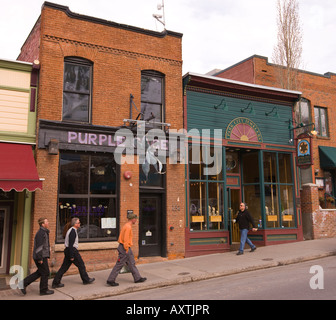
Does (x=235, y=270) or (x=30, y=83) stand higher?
(x=30, y=83)

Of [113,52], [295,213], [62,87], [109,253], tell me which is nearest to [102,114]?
[62,87]

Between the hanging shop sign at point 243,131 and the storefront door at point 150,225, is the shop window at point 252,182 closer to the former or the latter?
the hanging shop sign at point 243,131

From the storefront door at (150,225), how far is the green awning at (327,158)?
29.5 ft

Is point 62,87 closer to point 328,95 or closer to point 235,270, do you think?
point 235,270

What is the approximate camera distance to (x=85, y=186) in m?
11.6

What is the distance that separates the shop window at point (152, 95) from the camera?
1309 centimetres

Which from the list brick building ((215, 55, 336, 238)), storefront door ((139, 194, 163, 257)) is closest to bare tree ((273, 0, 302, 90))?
brick building ((215, 55, 336, 238))

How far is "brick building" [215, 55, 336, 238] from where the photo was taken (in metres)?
15.7

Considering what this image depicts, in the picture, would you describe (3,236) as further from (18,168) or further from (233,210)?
(233,210)

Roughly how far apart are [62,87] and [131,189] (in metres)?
4.05

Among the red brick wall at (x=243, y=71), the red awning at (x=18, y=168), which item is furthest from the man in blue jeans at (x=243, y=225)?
the red brick wall at (x=243, y=71)

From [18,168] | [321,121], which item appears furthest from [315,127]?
[18,168]
